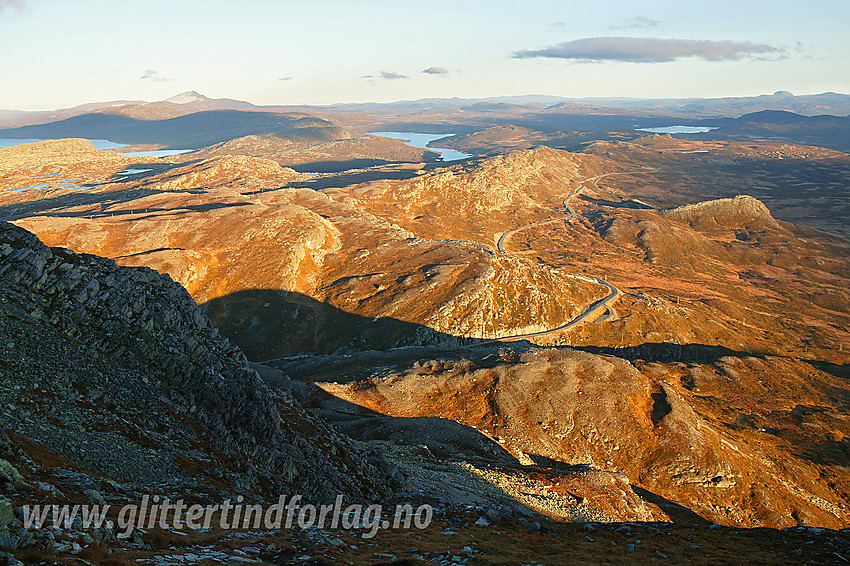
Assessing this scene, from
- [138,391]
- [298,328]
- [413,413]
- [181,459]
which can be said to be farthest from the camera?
[298,328]

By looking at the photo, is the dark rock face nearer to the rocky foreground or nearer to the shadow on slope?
the rocky foreground

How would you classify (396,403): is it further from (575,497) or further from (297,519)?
(297,519)

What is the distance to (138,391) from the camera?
4025 cm

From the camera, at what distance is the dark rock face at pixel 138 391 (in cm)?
3306

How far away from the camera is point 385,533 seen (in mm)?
39938

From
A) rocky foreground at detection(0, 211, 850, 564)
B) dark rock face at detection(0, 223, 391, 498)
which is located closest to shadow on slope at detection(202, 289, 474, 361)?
rocky foreground at detection(0, 211, 850, 564)

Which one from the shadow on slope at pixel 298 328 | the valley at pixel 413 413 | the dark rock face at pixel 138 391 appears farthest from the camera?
the shadow on slope at pixel 298 328

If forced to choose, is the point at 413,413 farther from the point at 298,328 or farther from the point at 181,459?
the point at 298,328

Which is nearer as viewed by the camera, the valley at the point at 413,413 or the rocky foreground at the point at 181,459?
the rocky foreground at the point at 181,459

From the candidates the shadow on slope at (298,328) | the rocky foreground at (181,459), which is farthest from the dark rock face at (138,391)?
the shadow on slope at (298,328)

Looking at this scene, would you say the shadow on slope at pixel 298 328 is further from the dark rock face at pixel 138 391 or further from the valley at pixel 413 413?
the dark rock face at pixel 138 391

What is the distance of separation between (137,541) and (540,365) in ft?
340

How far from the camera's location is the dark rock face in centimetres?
Answer: 3306

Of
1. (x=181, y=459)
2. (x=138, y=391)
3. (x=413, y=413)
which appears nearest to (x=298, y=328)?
(x=413, y=413)
